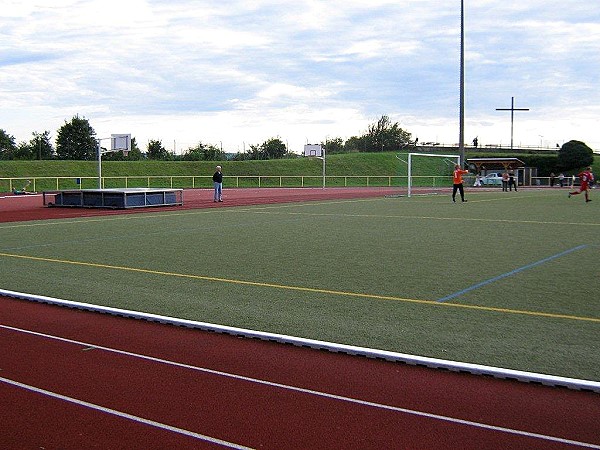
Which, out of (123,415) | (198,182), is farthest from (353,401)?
(198,182)

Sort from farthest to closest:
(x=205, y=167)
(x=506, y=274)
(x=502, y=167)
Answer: (x=205, y=167)
(x=502, y=167)
(x=506, y=274)

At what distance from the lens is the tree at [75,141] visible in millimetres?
81000

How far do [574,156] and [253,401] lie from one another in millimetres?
75541

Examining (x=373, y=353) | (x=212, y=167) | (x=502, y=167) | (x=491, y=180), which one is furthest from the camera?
(x=212, y=167)

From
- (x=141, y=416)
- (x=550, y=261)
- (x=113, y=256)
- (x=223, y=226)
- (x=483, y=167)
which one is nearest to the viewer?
(x=141, y=416)

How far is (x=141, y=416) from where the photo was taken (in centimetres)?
479

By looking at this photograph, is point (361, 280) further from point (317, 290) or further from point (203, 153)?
point (203, 153)

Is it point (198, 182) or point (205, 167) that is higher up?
point (205, 167)

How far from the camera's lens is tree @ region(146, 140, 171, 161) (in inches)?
3233

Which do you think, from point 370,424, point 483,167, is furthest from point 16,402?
point 483,167

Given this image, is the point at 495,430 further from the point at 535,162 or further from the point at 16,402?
the point at 535,162

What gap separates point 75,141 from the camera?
8125 cm

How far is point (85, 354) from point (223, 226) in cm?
1308

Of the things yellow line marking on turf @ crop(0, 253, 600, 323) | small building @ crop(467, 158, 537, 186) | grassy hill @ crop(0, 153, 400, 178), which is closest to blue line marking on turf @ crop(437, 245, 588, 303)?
yellow line marking on turf @ crop(0, 253, 600, 323)
